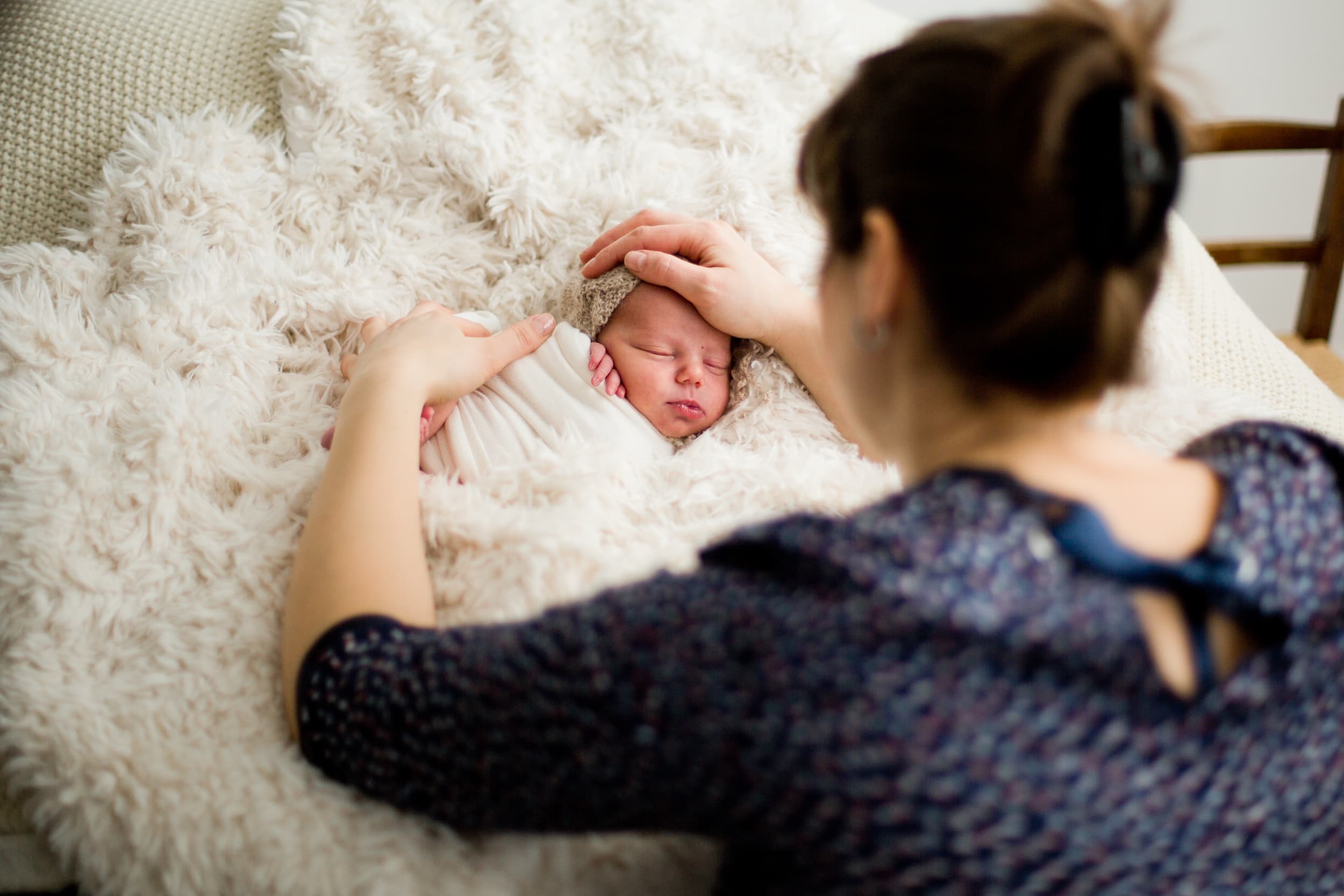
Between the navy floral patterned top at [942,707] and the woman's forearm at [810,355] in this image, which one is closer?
the navy floral patterned top at [942,707]

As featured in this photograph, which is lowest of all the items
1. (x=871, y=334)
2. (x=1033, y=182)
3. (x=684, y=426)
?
(x=684, y=426)

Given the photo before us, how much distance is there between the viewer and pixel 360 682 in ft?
2.15

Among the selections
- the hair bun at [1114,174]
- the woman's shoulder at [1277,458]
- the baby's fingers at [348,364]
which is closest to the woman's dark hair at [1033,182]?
the hair bun at [1114,174]

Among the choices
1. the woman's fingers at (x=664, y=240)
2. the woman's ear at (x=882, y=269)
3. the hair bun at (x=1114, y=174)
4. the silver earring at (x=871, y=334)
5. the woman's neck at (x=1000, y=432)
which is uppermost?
the hair bun at (x=1114, y=174)

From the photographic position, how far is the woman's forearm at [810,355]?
1127mm

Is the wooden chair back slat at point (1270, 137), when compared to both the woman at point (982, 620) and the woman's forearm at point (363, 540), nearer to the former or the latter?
the woman at point (982, 620)

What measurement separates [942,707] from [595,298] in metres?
0.89

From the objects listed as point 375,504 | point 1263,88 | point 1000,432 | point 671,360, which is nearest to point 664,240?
point 671,360

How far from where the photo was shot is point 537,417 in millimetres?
1196

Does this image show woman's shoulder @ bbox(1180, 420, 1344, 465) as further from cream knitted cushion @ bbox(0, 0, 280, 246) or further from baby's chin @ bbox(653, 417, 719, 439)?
cream knitted cushion @ bbox(0, 0, 280, 246)

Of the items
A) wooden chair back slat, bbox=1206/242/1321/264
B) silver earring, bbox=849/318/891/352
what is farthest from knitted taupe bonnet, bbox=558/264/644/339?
wooden chair back slat, bbox=1206/242/1321/264

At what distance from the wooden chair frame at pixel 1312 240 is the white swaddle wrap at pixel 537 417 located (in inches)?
50.1

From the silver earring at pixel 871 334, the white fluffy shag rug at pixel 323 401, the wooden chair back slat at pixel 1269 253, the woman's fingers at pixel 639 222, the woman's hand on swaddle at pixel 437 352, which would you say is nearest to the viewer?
the silver earring at pixel 871 334

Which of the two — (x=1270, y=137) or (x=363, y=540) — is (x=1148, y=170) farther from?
(x=1270, y=137)
